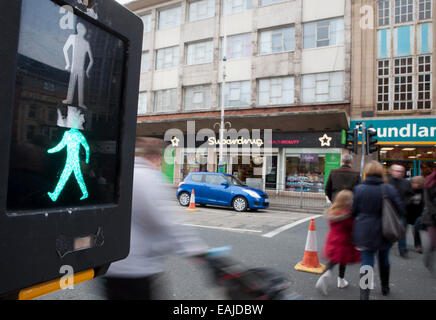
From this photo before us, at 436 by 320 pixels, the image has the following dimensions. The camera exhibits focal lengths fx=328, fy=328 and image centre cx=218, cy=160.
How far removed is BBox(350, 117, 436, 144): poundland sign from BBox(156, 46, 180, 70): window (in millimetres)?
13631

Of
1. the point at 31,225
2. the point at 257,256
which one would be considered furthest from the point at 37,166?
the point at 257,256

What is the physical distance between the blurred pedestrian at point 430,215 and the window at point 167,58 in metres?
21.5

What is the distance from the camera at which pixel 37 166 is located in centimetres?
107

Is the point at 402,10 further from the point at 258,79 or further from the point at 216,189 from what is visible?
the point at 216,189

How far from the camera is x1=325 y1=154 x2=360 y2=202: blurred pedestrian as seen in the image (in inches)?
255

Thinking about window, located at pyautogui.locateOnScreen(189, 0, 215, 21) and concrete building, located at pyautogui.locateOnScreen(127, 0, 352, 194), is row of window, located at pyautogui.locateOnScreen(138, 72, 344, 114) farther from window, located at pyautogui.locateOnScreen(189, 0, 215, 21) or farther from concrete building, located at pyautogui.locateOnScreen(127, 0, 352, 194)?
window, located at pyautogui.locateOnScreen(189, 0, 215, 21)

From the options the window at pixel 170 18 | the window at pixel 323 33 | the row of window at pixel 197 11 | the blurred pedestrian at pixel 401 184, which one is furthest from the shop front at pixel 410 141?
the window at pixel 170 18

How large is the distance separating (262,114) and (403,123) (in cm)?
740

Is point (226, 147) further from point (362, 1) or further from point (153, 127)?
point (362, 1)

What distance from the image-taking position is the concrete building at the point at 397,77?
16703 millimetres

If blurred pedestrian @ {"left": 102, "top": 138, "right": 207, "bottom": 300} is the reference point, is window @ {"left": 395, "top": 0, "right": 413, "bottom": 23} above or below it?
above

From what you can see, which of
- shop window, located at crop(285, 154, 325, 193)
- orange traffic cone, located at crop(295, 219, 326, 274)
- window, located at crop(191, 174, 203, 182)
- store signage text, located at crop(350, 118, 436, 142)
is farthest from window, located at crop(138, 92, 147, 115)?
orange traffic cone, located at crop(295, 219, 326, 274)

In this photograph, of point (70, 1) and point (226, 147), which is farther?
point (226, 147)

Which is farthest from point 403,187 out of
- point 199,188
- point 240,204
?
point 199,188
